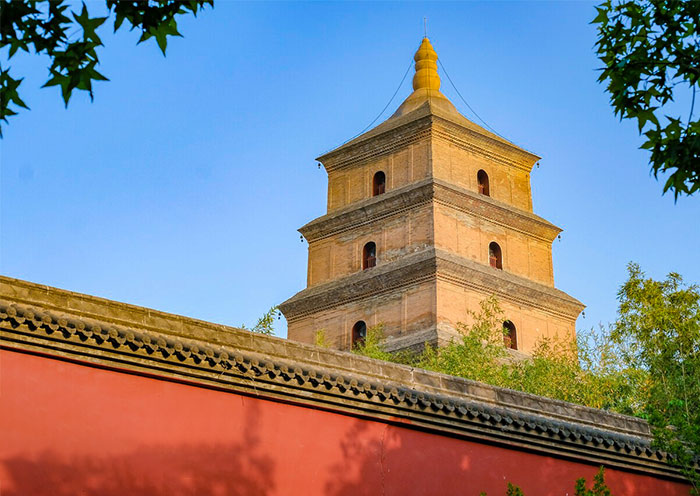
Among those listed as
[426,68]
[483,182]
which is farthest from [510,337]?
[426,68]

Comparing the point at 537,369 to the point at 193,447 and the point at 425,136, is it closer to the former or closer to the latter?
the point at 425,136

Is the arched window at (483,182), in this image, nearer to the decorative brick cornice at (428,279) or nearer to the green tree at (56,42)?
the decorative brick cornice at (428,279)

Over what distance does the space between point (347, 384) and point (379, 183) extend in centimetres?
1563

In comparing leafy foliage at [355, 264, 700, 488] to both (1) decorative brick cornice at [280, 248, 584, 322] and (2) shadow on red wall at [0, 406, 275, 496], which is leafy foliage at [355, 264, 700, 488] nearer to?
(1) decorative brick cornice at [280, 248, 584, 322]

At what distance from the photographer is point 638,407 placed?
1894cm

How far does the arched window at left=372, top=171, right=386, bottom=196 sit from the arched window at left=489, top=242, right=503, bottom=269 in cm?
261

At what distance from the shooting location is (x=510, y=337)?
73.3 feet

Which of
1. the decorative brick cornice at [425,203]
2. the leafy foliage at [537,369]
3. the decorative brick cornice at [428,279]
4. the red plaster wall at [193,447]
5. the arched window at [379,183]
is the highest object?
the arched window at [379,183]

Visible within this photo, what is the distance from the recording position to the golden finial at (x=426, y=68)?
26.5m

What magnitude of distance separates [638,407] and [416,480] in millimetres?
11110

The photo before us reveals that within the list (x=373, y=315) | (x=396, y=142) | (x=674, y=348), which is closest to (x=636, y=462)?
(x=674, y=348)

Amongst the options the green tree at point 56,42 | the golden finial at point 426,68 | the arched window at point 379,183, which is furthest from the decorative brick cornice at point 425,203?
the green tree at point 56,42

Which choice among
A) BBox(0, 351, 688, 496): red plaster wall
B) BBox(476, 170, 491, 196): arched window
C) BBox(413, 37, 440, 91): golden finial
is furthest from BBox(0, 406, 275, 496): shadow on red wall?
BBox(413, 37, 440, 91): golden finial

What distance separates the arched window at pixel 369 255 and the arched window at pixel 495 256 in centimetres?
240
